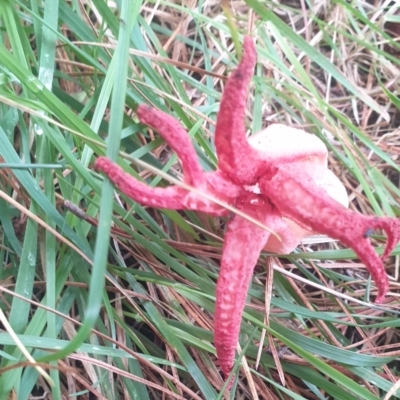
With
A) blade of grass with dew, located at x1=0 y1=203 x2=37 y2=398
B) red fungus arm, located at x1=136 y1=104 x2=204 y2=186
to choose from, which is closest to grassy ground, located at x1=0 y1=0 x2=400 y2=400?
blade of grass with dew, located at x1=0 y1=203 x2=37 y2=398

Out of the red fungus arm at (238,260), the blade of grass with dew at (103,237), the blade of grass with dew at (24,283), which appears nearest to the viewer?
the blade of grass with dew at (103,237)

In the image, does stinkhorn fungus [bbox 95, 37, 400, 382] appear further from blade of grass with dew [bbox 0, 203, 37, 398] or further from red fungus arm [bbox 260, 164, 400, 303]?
blade of grass with dew [bbox 0, 203, 37, 398]

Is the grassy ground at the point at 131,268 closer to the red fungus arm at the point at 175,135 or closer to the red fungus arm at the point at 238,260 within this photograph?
the red fungus arm at the point at 175,135

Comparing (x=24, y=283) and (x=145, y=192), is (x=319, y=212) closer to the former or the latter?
(x=145, y=192)

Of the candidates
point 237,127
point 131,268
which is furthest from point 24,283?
point 237,127

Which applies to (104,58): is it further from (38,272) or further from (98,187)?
(38,272)

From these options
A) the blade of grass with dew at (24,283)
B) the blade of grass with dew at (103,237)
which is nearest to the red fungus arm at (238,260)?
the blade of grass with dew at (103,237)

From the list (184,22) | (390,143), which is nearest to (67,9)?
(184,22)
